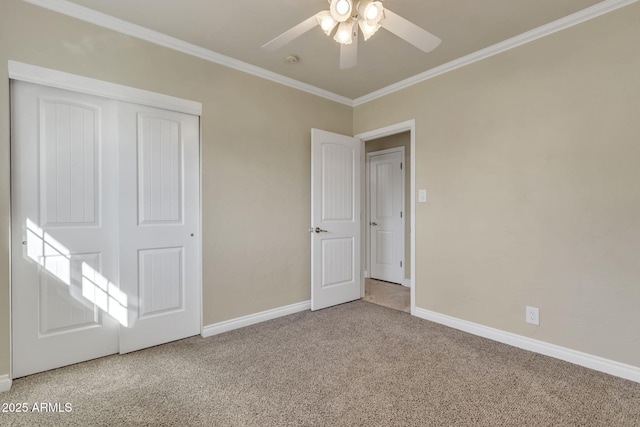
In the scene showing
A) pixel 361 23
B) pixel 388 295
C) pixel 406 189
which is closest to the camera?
pixel 361 23

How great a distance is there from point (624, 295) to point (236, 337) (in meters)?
2.91

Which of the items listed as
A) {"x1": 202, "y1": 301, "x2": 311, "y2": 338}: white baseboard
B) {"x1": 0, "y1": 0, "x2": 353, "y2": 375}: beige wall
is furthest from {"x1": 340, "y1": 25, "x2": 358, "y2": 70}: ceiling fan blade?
{"x1": 202, "y1": 301, "x2": 311, "y2": 338}: white baseboard

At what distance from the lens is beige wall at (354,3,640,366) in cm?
206

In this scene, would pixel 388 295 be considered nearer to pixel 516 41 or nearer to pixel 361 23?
pixel 516 41

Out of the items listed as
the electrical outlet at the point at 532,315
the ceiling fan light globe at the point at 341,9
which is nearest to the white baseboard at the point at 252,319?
the electrical outlet at the point at 532,315

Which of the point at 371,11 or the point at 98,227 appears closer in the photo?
the point at 371,11

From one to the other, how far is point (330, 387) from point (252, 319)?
1.30 metres

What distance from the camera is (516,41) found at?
248 cm

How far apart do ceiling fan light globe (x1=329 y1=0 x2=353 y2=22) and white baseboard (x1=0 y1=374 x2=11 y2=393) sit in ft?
9.50

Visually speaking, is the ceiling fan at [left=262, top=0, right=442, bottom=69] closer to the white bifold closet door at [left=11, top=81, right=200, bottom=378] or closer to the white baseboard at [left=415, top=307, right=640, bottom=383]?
the white bifold closet door at [left=11, top=81, right=200, bottom=378]

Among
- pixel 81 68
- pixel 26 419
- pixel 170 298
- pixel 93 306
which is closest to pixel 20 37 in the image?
pixel 81 68

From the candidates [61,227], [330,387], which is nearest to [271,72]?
[61,227]

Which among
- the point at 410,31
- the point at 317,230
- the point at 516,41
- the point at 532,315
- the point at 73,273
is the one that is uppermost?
the point at 516,41

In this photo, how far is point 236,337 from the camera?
8.86ft
